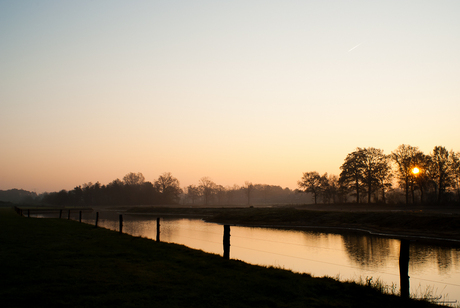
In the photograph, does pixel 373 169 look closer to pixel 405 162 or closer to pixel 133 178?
pixel 405 162

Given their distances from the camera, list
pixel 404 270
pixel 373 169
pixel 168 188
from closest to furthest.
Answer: pixel 404 270 → pixel 373 169 → pixel 168 188

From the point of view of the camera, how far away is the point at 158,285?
28.9ft

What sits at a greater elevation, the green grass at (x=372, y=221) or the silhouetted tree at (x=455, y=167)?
the silhouetted tree at (x=455, y=167)

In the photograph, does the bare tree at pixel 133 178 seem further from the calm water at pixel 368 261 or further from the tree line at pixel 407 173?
the calm water at pixel 368 261

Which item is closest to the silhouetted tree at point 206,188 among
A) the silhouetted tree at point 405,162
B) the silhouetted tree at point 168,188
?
the silhouetted tree at point 168,188

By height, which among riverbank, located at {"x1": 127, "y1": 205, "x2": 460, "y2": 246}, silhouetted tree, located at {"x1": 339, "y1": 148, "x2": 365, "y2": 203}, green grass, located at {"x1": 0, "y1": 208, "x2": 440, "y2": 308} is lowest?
riverbank, located at {"x1": 127, "y1": 205, "x2": 460, "y2": 246}

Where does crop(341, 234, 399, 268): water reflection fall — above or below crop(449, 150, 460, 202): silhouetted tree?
below

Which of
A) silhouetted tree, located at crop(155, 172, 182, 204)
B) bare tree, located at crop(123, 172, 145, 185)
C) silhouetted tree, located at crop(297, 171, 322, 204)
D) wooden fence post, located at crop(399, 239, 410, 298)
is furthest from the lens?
bare tree, located at crop(123, 172, 145, 185)

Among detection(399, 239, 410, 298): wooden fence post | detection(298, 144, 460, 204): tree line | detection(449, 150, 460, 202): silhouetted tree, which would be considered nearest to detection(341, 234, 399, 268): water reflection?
detection(399, 239, 410, 298): wooden fence post

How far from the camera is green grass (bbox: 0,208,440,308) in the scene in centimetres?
744

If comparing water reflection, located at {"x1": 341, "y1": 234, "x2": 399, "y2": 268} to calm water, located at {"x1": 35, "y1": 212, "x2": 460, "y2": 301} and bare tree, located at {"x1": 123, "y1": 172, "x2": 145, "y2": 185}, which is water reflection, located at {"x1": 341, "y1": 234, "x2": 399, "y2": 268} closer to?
calm water, located at {"x1": 35, "y1": 212, "x2": 460, "y2": 301}

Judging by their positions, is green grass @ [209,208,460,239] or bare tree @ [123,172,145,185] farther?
bare tree @ [123,172,145,185]

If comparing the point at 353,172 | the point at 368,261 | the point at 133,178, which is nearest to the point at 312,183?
the point at 353,172

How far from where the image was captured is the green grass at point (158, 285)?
24.4 ft
